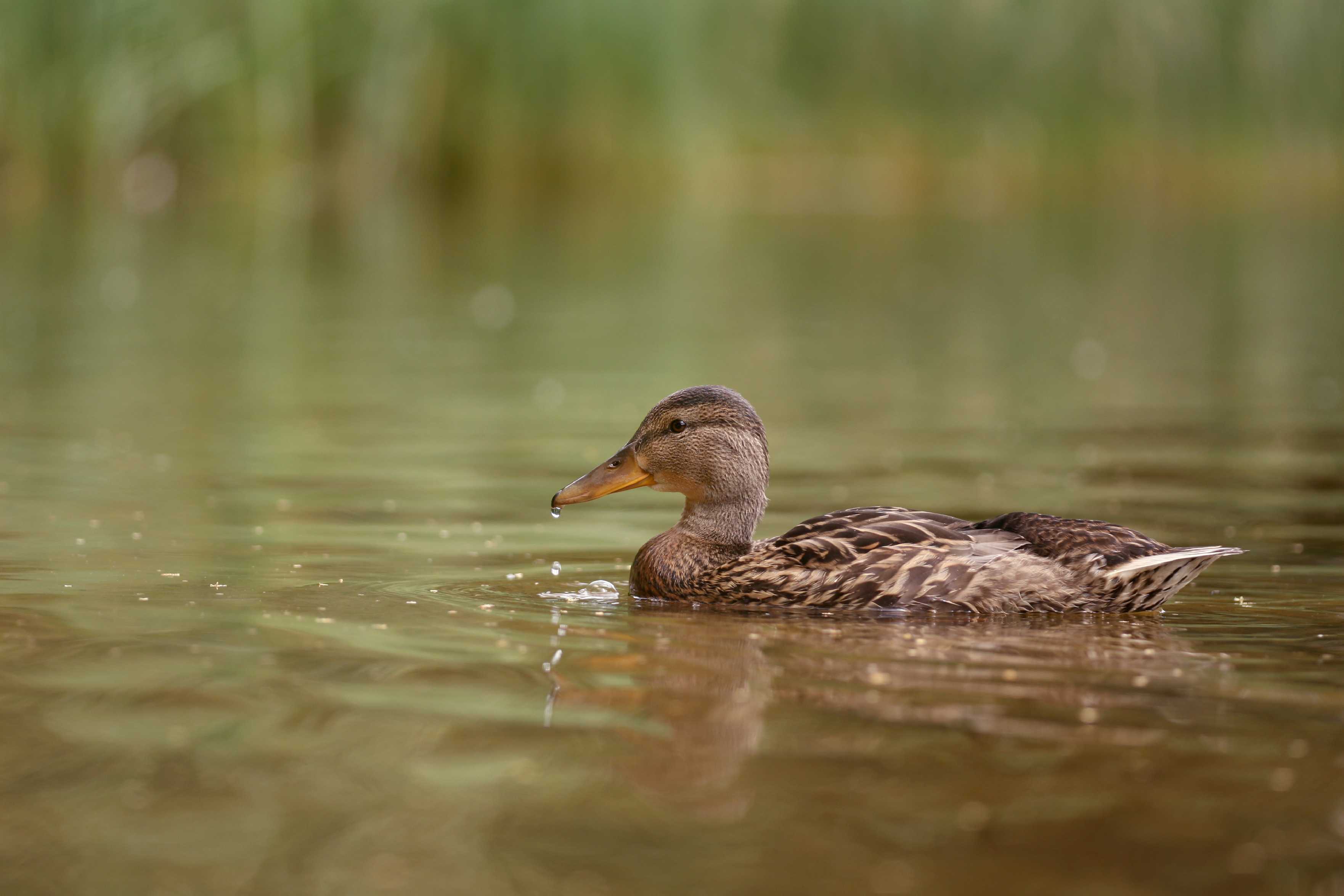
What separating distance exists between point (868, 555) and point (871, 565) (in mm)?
38

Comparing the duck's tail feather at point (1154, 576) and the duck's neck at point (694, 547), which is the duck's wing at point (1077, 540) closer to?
the duck's tail feather at point (1154, 576)

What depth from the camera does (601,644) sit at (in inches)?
221

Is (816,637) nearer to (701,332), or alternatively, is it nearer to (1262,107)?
(701,332)

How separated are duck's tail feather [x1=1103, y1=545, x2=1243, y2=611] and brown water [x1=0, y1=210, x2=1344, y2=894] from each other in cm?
11

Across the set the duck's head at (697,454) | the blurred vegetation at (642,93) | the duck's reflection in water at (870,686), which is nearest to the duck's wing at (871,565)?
the duck's reflection in water at (870,686)

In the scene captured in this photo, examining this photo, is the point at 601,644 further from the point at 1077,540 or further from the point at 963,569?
the point at 1077,540

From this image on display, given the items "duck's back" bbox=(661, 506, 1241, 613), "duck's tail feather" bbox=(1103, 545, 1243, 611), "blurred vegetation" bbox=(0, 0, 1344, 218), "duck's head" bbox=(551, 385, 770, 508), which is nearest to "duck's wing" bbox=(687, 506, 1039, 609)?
"duck's back" bbox=(661, 506, 1241, 613)

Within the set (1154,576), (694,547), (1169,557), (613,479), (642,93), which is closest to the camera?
(1169,557)

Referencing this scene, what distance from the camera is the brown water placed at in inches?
147

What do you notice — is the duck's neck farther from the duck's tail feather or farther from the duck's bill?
the duck's tail feather

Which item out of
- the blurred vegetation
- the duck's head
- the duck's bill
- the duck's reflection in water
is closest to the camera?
the duck's reflection in water

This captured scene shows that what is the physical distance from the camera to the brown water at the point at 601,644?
12.3ft

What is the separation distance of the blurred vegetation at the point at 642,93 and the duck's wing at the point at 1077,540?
20.3 meters

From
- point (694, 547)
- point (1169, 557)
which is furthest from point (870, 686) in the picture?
point (694, 547)
